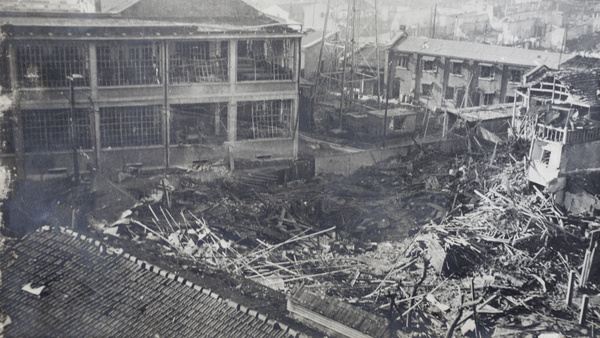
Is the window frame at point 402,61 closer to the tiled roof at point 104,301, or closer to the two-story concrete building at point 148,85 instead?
the two-story concrete building at point 148,85

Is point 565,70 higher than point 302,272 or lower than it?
higher

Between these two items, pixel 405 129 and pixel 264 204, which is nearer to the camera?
→ pixel 264 204

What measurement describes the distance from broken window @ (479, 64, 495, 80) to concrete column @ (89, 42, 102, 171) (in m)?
30.8

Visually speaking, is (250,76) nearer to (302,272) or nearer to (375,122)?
(375,122)

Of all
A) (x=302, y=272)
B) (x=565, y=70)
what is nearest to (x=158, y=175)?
(x=302, y=272)

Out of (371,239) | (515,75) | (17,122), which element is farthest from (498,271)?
(515,75)

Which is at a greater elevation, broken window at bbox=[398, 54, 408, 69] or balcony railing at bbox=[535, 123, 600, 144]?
broken window at bbox=[398, 54, 408, 69]

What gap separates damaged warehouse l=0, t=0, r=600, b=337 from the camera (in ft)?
46.7

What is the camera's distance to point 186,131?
31.2 meters

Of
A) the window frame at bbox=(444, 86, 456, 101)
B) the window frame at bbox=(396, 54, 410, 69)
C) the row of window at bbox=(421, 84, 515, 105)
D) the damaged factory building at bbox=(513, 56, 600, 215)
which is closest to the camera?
the damaged factory building at bbox=(513, 56, 600, 215)

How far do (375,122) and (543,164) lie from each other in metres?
14.2

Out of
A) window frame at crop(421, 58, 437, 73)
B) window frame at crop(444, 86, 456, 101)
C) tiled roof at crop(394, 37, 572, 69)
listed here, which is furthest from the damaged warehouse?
window frame at crop(421, 58, 437, 73)

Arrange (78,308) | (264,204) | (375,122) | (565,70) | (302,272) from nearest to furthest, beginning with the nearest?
1. (78,308)
2. (302,272)
3. (264,204)
4. (565,70)
5. (375,122)

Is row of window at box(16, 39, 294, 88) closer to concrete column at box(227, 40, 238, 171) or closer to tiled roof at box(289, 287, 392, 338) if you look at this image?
concrete column at box(227, 40, 238, 171)
